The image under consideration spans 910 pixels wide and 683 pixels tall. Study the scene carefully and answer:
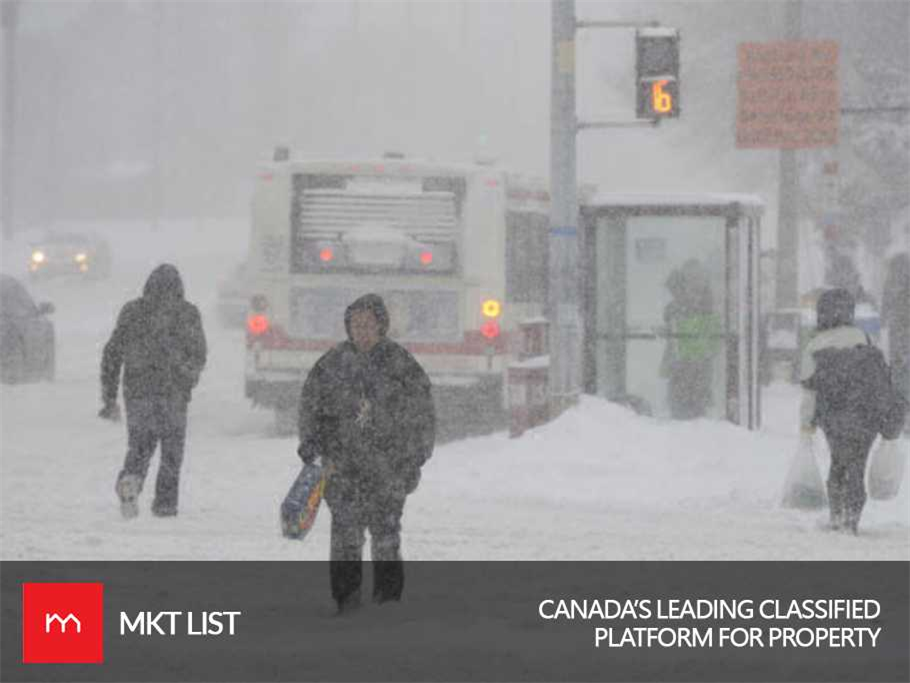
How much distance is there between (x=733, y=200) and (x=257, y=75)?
74.3 m

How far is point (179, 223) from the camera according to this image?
8631cm

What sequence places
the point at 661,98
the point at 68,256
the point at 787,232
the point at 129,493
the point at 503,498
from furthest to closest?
the point at 68,256 < the point at 787,232 < the point at 661,98 < the point at 503,498 < the point at 129,493

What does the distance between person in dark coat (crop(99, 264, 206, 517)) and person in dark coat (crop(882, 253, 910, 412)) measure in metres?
9.12

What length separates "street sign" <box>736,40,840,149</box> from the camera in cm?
2803

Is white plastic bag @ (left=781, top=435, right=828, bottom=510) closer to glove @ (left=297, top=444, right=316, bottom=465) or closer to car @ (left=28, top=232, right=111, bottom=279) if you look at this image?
glove @ (left=297, top=444, right=316, bottom=465)

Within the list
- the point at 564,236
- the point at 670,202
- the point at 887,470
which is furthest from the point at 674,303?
the point at 887,470

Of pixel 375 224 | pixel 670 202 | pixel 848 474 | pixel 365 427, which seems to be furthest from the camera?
pixel 375 224

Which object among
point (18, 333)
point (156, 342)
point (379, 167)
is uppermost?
point (379, 167)

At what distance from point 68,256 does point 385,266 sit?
43372mm

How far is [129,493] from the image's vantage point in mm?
15625

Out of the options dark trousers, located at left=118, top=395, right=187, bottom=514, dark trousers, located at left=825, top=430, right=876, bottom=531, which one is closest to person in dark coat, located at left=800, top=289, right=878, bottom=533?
dark trousers, located at left=825, top=430, right=876, bottom=531

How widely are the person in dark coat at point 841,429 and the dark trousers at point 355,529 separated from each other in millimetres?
4792

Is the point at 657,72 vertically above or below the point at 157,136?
below
